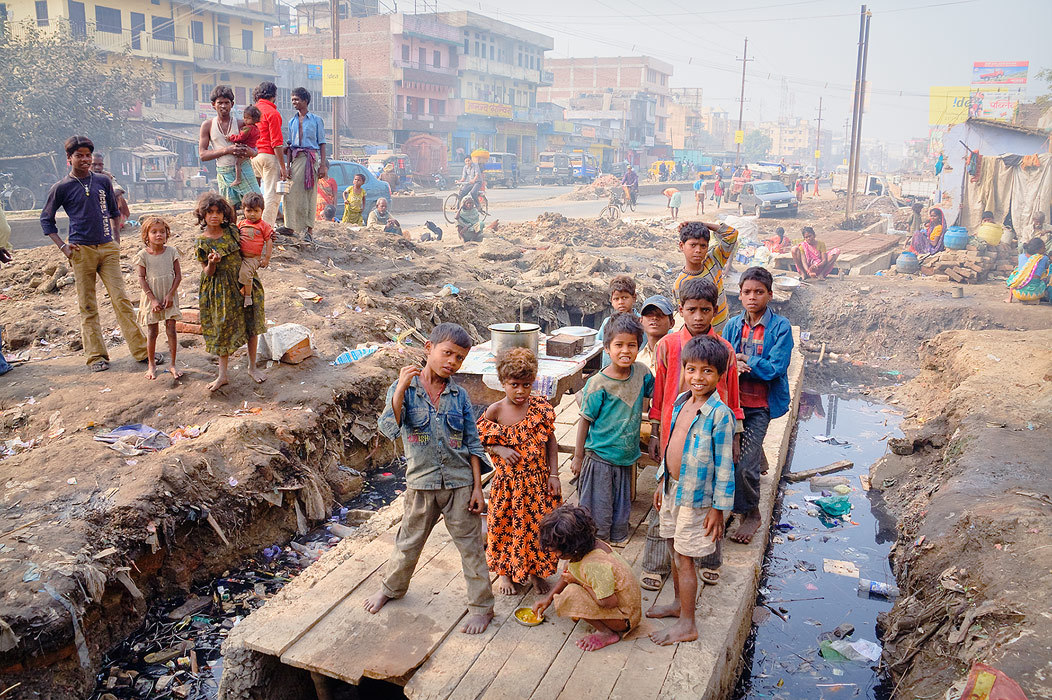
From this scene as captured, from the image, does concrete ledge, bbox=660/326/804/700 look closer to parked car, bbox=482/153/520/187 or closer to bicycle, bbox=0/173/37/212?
bicycle, bbox=0/173/37/212

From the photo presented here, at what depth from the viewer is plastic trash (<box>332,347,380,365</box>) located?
7.28 m

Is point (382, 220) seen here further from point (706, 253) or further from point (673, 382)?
point (673, 382)

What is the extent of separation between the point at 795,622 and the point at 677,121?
268ft

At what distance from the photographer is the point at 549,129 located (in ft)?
181

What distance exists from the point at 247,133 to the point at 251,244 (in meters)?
2.37

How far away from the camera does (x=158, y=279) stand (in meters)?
6.05

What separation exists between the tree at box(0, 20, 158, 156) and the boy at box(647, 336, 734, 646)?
2468 cm

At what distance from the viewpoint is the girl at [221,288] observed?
229 inches

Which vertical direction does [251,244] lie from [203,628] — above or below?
above

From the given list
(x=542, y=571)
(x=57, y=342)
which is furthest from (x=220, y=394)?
(x=542, y=571)

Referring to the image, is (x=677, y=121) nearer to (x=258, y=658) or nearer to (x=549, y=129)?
(x=549, y=129)

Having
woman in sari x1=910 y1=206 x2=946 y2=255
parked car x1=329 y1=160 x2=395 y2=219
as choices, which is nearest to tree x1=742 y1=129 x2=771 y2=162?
woman in sari x1=910 y1=206 x2=946 y2=255

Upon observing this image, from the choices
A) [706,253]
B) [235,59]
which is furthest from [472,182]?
[235,59]

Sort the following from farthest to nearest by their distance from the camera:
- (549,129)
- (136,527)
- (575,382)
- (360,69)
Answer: (549,129) → (360,69) → (575,382) → (136,527)
